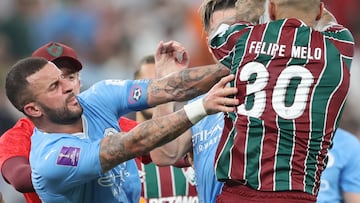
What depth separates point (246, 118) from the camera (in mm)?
4500

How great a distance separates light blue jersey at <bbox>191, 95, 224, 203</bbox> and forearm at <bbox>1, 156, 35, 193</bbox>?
90cm

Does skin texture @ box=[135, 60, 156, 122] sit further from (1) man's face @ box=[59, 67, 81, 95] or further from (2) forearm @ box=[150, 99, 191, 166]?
(2) forearm @ box=[150, 99, 191, 166]

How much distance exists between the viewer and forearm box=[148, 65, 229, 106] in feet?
16.7

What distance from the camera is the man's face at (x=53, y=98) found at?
525cm

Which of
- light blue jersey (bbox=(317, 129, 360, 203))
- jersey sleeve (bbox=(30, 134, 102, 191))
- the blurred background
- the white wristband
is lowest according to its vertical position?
light blue jersey (bbox=(317, 129, 360, 203))

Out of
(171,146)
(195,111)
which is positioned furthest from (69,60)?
(195,111)

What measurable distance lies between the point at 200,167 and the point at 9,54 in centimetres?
590

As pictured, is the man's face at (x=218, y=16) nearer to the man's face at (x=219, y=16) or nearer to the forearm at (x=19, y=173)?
Result: the man's face at (x=219, y=16)

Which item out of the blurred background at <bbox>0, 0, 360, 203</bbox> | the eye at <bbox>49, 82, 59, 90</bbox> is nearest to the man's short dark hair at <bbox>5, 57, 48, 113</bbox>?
the eye at <bbox>49, 82, 59, 90</bbox>

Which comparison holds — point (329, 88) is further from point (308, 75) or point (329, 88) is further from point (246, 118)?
point (246, 118)

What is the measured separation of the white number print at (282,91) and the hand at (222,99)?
0.09 metres

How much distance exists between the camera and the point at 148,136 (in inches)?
190

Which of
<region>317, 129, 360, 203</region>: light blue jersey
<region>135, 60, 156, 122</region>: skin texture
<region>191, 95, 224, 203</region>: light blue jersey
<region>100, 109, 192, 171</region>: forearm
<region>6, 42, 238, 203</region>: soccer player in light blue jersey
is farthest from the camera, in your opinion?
<region>135, 60, 156, 122</region>: skin texture

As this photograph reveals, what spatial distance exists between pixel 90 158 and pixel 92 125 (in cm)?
46
